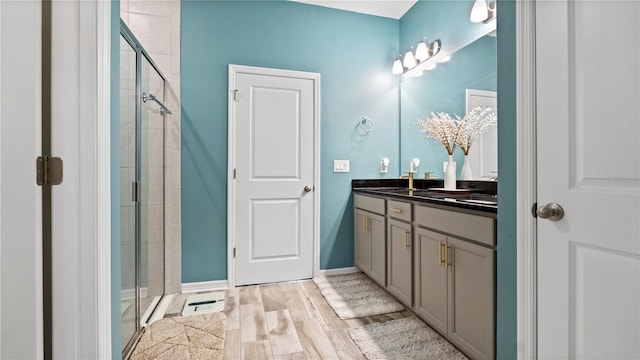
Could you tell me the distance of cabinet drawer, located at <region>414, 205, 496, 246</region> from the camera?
1.41 meters

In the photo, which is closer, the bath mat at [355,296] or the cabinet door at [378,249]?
the bath mat at [355,296]

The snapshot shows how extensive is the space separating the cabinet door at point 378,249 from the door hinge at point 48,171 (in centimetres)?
210

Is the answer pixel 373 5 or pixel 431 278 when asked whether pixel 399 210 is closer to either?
pixel 431 278

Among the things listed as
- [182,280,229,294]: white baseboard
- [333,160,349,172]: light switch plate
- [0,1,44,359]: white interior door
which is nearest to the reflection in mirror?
[333,160,349,172]: light switch plate

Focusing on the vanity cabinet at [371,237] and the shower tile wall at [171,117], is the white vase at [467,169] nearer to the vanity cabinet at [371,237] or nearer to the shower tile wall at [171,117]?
the vanity cabinet at [371,237]

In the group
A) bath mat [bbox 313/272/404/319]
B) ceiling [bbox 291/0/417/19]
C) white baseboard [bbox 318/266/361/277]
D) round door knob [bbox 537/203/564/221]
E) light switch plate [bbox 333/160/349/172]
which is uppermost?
ceiling [bbox 291/0/417/19]

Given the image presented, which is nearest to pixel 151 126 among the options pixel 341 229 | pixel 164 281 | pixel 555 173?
pixel 164 281

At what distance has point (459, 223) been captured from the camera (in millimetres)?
1597

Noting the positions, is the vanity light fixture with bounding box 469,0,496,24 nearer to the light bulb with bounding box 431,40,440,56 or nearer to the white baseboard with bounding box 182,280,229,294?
the light bulb with bounding box 431,40,440,56

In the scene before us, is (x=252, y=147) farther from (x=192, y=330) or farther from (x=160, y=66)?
(x=192, y=330)

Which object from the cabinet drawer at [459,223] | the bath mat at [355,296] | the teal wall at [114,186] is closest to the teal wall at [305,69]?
the bath mat at [355,296]

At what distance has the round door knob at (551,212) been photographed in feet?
3.20

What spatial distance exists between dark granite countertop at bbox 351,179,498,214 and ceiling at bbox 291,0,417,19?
1798 mm

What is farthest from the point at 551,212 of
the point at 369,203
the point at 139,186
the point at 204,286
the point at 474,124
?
the point at 204,286
